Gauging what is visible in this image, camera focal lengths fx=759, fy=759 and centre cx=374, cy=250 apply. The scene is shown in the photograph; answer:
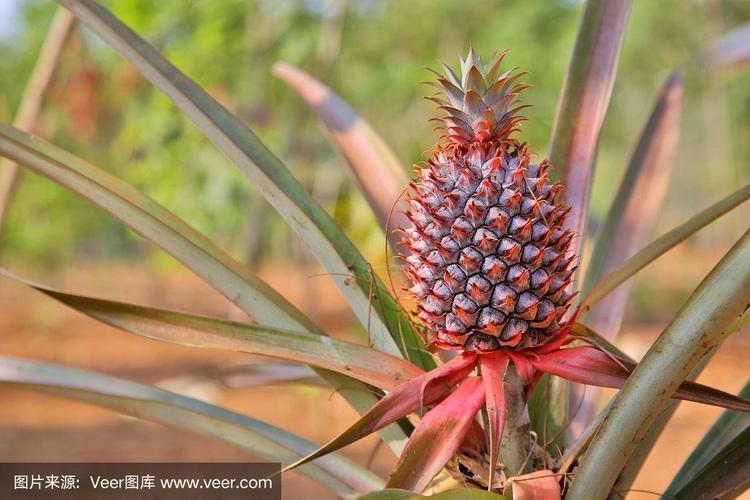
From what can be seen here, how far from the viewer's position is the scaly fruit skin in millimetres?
866

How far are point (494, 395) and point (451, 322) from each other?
0.36 feet

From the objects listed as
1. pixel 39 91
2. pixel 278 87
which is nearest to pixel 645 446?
pixel 39 91

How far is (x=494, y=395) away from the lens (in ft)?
2.65

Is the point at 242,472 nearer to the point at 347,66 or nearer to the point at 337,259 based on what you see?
the point at 337,259

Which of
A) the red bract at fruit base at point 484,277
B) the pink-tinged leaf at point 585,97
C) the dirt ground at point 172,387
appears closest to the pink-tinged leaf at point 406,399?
the red bract at fruit base at point 484,277

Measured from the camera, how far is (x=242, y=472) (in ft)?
12.6

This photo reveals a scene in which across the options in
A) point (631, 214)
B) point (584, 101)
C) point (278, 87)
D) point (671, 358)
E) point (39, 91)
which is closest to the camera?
point (671, 358)

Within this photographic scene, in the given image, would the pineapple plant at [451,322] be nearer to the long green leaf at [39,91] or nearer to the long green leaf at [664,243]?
the long green leaf at [664,243]

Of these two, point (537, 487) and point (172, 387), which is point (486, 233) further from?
point (172, 387)

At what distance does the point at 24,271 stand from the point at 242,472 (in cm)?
988

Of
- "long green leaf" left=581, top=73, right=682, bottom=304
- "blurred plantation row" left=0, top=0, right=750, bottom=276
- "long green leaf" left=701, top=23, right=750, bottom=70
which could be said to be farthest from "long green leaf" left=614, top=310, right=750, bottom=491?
"long green leaf" left=701, top=23, right=750, bottom=70

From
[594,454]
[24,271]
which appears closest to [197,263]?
[594,454]

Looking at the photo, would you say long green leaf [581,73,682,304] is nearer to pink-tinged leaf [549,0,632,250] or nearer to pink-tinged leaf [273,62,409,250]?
pink-tinged leaf [549,0,632,250]

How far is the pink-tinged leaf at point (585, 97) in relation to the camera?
3.60ft
